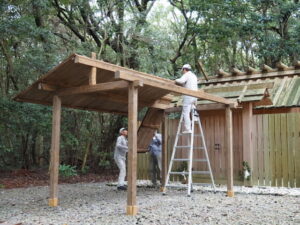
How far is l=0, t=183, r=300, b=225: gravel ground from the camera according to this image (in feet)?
17.2

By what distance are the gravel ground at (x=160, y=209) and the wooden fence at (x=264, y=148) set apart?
1.28 meters

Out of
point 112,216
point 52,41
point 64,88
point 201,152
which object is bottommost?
point 112,216

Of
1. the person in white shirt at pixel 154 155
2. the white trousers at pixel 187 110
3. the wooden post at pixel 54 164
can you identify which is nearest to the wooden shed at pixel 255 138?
the white trousers at pixel 187 110

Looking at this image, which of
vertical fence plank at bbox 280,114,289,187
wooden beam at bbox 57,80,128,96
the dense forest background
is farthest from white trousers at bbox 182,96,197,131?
the dense forest background

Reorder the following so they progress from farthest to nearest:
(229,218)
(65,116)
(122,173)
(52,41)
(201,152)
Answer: (65,116)
(52,41)
(201,152)
(122,173)
(229,218)

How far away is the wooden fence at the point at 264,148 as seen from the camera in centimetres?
964

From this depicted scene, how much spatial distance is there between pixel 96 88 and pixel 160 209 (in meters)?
2.43

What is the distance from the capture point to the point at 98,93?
7.54 m

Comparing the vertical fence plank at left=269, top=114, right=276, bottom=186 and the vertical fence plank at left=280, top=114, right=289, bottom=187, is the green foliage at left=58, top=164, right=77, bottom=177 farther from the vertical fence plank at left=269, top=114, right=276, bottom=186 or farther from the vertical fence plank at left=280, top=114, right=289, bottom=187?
the vertical fence plank at left=280, top=114, right=289, bottom=187

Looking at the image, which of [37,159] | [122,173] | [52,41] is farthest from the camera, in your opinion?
[37,159]

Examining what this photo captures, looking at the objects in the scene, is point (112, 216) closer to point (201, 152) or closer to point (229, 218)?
point (229, 218)

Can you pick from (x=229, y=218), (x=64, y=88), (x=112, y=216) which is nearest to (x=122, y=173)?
(x=64, y=88)

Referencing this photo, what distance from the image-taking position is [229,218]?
5367 millimetres

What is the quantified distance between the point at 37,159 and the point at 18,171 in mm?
1957
